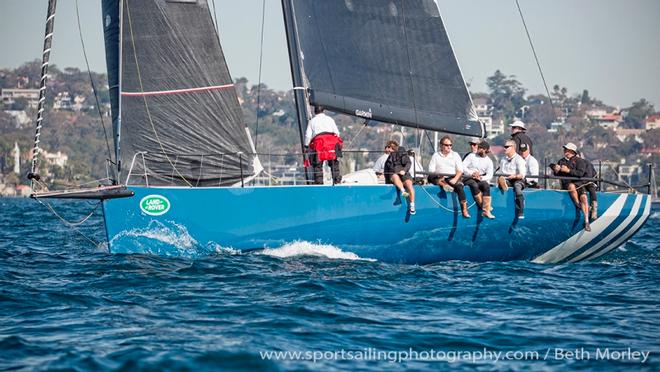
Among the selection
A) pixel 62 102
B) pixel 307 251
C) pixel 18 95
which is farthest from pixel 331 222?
pixel 18 95

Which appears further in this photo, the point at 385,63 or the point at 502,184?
the point at 385,63

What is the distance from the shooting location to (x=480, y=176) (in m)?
13.1

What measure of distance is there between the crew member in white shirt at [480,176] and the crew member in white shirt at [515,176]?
265 millimetres

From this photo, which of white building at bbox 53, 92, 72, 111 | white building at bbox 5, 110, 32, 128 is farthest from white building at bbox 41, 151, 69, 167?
white building at bbox 53, 92, 72, 111

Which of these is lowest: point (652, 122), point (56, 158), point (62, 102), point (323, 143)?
point (323, 143)

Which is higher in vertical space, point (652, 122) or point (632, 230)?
point (652, 122)

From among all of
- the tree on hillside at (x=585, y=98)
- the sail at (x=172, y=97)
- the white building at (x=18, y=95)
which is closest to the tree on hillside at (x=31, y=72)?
the white building at (x=18, y=95)

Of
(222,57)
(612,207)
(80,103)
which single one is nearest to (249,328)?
(222,57)

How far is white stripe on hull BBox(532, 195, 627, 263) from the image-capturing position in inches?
558

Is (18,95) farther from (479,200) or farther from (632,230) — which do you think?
(479,200)

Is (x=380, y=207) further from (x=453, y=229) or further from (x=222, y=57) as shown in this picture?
(x=222, y=57)

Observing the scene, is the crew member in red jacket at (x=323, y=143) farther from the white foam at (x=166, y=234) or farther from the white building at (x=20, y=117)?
the white building at (x=20, y=117)

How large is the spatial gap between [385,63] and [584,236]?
3528mm

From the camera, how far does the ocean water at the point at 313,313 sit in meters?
7.57
